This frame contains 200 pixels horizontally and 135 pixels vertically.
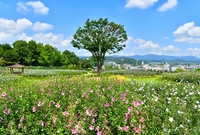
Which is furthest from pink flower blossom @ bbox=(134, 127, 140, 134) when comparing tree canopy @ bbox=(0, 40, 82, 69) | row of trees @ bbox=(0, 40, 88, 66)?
row of trees @ bbox=(0, 40, 88, 66)

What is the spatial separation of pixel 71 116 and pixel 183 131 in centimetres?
160

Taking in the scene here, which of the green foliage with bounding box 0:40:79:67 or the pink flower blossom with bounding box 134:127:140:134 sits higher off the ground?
the green foliage with bounding box 0:40:79:67

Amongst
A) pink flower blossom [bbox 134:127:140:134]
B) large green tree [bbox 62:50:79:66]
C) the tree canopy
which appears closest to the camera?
pink flower blossom [bbox 134:127:140:134]

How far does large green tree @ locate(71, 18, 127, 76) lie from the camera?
2638cm

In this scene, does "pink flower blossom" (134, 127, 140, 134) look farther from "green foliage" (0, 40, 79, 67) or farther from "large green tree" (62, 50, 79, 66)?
"large green tree" (62, 50, 79, 66)

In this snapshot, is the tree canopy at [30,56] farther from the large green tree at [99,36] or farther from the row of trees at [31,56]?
the large green tree at [99,36]

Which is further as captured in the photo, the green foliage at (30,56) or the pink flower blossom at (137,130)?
the green foliage at (30,56)

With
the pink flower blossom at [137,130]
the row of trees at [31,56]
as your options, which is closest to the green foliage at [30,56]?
the row of trees at [31,56]

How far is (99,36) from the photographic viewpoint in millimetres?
26516

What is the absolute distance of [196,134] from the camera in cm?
247

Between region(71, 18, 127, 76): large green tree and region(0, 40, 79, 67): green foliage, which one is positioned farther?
region(0, 40, 79, 67): green foliage

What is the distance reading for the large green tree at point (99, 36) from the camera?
2638 cm

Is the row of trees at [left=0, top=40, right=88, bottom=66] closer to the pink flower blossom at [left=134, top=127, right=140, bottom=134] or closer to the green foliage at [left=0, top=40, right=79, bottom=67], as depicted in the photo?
the green foliage at [left=0, top=40, right=79, bottom=67]

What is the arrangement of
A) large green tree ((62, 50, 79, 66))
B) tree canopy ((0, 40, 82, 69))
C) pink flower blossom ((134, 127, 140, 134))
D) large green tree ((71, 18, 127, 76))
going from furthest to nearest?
large green tree ((62, 50, 79, 66))
tree canopy ((0, 40, 82, 69))
large green tree ((71, 18, 127, 76))
pink flower blossom ((134, 127, 140, 134))
